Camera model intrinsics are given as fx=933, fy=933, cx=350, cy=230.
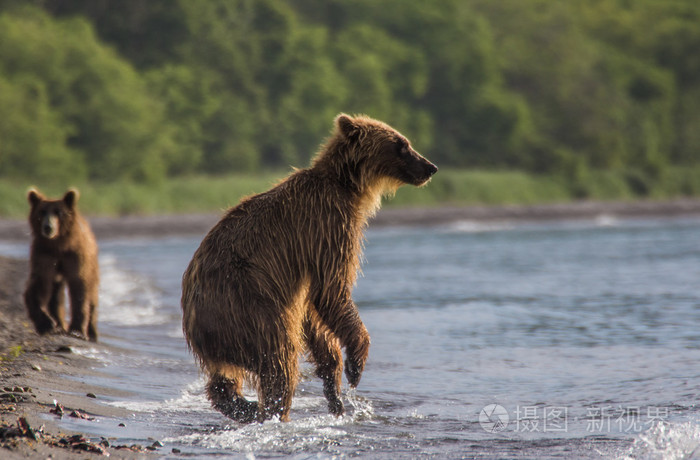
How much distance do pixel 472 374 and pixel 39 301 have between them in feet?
12.9

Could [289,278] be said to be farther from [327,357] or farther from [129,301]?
[129,301]

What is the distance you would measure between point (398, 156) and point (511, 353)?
11.7 ft

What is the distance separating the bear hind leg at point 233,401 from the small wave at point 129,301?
539 centimetres

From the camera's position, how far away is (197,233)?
1421 inches

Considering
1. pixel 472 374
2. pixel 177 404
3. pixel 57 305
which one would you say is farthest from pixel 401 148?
pixel 57 305

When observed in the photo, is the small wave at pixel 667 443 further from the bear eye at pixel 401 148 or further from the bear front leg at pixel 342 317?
the bear eye at pixel 401 148

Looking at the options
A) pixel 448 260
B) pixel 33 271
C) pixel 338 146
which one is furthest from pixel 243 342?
pixel 448 260

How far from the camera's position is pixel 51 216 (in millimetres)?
8422

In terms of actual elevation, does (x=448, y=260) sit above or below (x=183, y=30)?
below

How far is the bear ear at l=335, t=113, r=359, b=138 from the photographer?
20.3 ft

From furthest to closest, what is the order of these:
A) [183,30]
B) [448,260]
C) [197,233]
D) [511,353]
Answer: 1. [183,30]
2. [197,233]
3. [448,260]
4. [511,353]

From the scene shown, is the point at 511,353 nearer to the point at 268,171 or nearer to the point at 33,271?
the point at 33,271

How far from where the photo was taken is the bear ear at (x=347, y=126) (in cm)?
618

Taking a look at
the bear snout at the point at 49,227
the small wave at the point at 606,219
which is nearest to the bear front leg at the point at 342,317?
the bear snout at the point at 49,227
